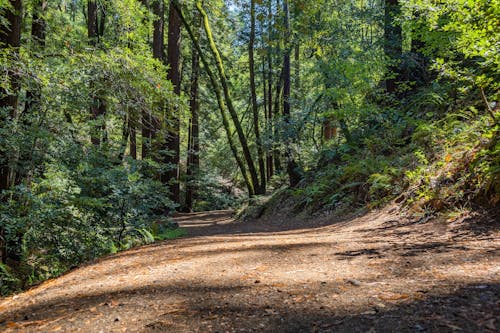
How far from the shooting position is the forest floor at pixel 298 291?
6.58 ft


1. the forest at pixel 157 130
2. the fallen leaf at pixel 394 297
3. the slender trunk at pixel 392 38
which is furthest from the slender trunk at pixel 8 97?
the slender trunk at pixel 392 38

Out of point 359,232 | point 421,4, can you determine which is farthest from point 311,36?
point 359,232

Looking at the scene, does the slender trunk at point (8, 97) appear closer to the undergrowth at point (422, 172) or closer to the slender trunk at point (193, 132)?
the undergrowth at point (422, 172)

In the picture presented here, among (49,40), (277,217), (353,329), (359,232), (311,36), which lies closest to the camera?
(353,329)

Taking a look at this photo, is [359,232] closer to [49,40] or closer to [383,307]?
[383,307]

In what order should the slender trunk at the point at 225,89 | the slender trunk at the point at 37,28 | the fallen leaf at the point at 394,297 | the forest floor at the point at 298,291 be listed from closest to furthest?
1. the forest floor at the point at 298,291
2. the fallen leaf at the point at 394,297
3. the slender trunk at the point at 37,28
4. the slender trunk at the point at 225,89

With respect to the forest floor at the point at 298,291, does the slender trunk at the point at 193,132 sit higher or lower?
higher

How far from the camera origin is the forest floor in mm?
2006

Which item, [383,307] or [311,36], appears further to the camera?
[311,36]

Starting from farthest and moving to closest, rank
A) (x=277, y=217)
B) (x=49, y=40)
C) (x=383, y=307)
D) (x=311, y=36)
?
(x=311, y=36) < (x=277, y=217) < (x=49, y=40) < (x=383, y=307)

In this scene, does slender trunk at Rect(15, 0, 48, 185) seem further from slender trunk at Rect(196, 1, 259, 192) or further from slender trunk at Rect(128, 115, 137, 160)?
slender trunk at Rect(196, 1, 259, 192)

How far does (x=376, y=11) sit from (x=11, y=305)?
1239cm

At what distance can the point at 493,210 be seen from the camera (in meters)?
4.21

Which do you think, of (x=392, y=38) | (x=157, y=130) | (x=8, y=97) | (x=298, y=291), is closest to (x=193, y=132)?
(x=157, y=130)
